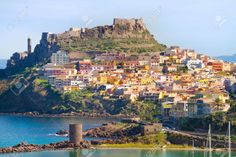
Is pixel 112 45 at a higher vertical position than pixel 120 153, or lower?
higher

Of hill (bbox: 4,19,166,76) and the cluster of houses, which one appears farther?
hill (bbox: 4,19,166,76)

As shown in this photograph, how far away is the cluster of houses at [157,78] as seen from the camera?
37.9 metres

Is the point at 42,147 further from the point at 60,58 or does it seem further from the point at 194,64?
the point at 60,58

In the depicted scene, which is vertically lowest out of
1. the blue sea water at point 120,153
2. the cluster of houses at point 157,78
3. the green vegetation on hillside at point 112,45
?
the blue sea water at point 120,153

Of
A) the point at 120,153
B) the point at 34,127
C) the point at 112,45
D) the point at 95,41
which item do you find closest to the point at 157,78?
the point at 34,127

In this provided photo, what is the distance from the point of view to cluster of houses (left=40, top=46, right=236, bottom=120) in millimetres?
37875

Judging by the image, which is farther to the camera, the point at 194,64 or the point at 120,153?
the point at 194,64

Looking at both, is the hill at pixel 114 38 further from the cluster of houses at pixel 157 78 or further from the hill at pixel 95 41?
the cluster of houses at pixel 157 78

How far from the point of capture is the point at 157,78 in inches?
1933

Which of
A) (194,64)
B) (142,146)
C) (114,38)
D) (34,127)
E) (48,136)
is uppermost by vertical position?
(114,38)

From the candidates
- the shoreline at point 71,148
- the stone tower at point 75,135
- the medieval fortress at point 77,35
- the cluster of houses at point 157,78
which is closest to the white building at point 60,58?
the cluster of houses at point 157,78

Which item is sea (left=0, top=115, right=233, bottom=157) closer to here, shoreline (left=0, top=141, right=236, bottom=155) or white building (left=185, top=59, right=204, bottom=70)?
shoreline (left=0, top=141, right=236, bottom=155)

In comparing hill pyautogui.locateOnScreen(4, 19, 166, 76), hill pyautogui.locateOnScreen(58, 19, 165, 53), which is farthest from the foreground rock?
hill pyautogui.locateOnScreen(58, 19, 165, 53)

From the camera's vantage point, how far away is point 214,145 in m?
30.2
